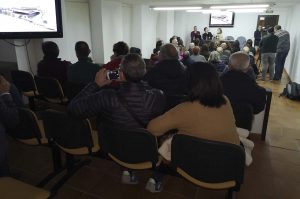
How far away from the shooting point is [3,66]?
409 centimetres

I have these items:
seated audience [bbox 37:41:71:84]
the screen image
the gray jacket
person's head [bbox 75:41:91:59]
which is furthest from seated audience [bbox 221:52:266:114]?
the screen image

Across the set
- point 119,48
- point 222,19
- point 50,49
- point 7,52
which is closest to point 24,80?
point 50,49

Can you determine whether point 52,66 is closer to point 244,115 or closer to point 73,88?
point 73,88

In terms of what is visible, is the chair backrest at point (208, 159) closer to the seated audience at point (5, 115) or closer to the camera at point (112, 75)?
the camera at point (112, 75)

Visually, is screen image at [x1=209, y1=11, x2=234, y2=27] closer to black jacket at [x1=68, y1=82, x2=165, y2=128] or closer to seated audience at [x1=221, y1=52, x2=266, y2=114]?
seated audience at [x1=221, y1=52, x2=266, y2=114]

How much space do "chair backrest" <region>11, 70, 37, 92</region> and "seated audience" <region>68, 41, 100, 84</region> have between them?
2.15 ft

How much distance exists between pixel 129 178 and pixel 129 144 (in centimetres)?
69

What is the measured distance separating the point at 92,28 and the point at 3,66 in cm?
323

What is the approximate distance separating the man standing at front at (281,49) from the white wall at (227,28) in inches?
210

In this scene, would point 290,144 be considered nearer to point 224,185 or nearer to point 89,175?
point 224,185

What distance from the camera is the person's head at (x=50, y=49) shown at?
3185mm

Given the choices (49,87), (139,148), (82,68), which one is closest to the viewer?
(139,148)

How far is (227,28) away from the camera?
39.2 feet

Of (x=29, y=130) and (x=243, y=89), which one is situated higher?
(x=243, y=89)
